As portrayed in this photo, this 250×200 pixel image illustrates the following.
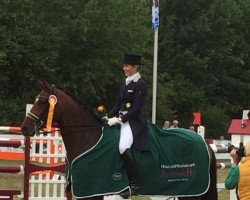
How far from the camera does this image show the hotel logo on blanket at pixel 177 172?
7871mm

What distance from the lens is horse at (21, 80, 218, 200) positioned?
7504 mm

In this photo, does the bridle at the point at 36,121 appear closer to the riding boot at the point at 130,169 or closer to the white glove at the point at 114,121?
the white glove at the point at 114,121

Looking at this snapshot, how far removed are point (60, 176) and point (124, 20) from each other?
2761 cm

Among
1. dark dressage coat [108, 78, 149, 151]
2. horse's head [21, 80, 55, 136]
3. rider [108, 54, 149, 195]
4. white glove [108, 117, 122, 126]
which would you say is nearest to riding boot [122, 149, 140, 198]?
rider [108, 54, 149, 195]

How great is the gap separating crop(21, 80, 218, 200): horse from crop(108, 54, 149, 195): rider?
0.28 meters

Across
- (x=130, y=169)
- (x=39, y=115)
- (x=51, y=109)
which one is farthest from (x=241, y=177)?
(x=39, y=115)

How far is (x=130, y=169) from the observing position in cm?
756

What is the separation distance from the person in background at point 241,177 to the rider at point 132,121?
131 cm

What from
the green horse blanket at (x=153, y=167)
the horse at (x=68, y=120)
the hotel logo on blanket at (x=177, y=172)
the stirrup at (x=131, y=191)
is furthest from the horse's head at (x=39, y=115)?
the hotel logo on blanket at (x=177, y=172)

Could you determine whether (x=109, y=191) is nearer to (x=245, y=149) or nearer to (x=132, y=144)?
(x=132, y=144)

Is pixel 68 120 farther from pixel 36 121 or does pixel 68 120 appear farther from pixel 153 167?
pixel 153 167

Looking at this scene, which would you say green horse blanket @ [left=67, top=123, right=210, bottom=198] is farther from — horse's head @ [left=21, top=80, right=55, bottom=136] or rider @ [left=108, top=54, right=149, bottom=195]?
horse's head @ [left=21, top=80, right=55, bottom=136]

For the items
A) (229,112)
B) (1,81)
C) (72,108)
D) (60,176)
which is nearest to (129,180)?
(72,108)

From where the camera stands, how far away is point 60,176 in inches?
455
